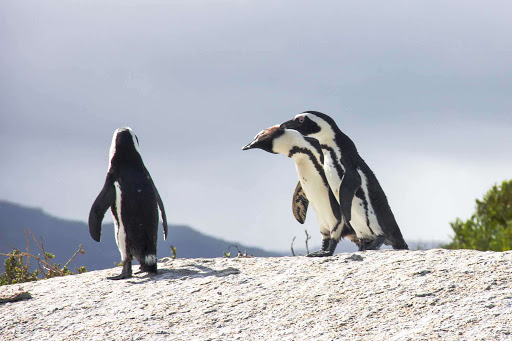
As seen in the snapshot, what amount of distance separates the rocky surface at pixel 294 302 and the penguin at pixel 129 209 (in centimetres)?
22

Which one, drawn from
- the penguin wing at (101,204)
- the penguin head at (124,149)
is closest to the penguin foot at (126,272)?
the penguin wing at (101,204)

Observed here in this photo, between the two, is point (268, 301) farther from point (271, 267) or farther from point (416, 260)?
point (416, 260)

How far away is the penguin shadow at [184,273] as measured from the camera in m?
5.38

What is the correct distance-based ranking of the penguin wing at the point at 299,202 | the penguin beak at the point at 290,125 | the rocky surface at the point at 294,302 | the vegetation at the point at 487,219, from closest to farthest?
the rocky surface at the point at 294,302, the penguin beak at the point at 290,125, the penguin wing at the point at 299,202, the vegetation at the point at 487,219

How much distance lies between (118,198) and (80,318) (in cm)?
108

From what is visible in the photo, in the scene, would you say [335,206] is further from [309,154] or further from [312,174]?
[309,154]

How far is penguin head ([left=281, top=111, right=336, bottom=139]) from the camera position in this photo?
19.6 feet

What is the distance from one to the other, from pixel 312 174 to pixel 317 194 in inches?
7.1

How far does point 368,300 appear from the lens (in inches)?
172

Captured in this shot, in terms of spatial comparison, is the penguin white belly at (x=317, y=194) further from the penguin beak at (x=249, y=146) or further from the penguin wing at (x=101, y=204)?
the penguin wing at (x=101, y=204)

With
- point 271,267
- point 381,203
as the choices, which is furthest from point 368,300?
point 381,203

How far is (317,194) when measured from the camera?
5.96m

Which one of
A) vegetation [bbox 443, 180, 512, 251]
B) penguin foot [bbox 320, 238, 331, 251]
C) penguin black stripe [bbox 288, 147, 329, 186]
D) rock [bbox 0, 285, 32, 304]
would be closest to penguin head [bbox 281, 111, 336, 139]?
penguin black stripe [bbox 288, 147, 329, 186]

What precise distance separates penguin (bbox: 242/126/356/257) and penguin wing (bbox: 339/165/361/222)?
243 millimetres
